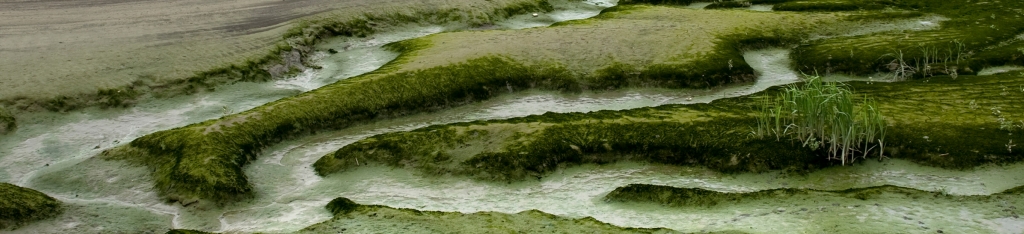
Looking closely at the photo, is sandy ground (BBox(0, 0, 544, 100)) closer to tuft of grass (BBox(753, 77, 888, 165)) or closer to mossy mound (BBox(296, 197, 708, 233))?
mossy mound (BBox(296, 197, 708, 233))

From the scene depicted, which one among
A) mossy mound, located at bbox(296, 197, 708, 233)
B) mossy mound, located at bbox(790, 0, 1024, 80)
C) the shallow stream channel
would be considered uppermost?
mossy mound, located at bbox(790, 0, 1024, 80)

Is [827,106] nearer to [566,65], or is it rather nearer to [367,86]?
[566,65]

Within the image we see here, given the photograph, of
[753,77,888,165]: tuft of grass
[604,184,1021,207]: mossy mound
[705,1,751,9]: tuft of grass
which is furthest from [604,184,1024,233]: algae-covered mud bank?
[705,1,751,9]: tuft of grass

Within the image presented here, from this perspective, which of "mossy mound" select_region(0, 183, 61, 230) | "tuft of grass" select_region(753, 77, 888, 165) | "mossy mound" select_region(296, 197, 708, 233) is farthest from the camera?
"tuft of grass" select_region(753, 77, 888, 165)

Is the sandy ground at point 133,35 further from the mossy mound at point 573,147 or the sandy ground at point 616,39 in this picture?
the mossy mound at point 573,147

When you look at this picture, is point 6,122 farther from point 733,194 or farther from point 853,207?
point 853,207

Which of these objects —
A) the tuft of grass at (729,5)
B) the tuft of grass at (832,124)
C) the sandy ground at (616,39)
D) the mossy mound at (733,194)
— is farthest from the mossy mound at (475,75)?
the mossy mound at (733,194)
